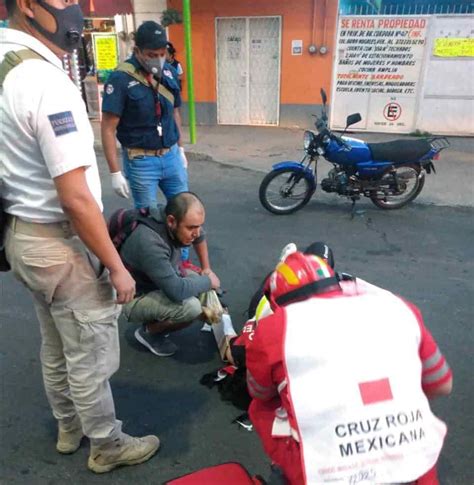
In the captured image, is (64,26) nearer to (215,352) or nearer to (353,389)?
(353,389)

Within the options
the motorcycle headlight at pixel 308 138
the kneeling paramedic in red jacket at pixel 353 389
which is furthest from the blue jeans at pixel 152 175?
the kneeling paramedic in red jacket at pixel 353 389

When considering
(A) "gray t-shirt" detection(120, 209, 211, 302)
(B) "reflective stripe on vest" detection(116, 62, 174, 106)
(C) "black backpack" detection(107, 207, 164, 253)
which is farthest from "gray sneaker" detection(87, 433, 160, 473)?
(B) "reflective stripe on vest" detection(116, 62, 174, 106)

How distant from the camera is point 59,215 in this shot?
1.82 meters

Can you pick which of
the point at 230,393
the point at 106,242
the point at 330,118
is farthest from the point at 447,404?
the point at 330,118

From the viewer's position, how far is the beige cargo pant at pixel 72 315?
72.9 inches

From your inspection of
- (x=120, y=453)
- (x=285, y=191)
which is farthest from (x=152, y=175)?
(x=285, y=191)

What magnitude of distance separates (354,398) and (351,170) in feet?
14.8

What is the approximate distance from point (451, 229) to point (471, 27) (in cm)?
487

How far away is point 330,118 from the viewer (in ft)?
31.3

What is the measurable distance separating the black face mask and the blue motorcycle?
12.4 feet

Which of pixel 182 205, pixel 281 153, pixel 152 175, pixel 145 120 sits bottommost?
pixel 281 153

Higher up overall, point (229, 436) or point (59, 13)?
point (59, 13)

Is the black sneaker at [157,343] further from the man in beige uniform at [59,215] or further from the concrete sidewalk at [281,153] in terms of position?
the concrete sidewalk at [281,153]

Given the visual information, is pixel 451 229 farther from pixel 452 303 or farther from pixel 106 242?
pixel 106 242
